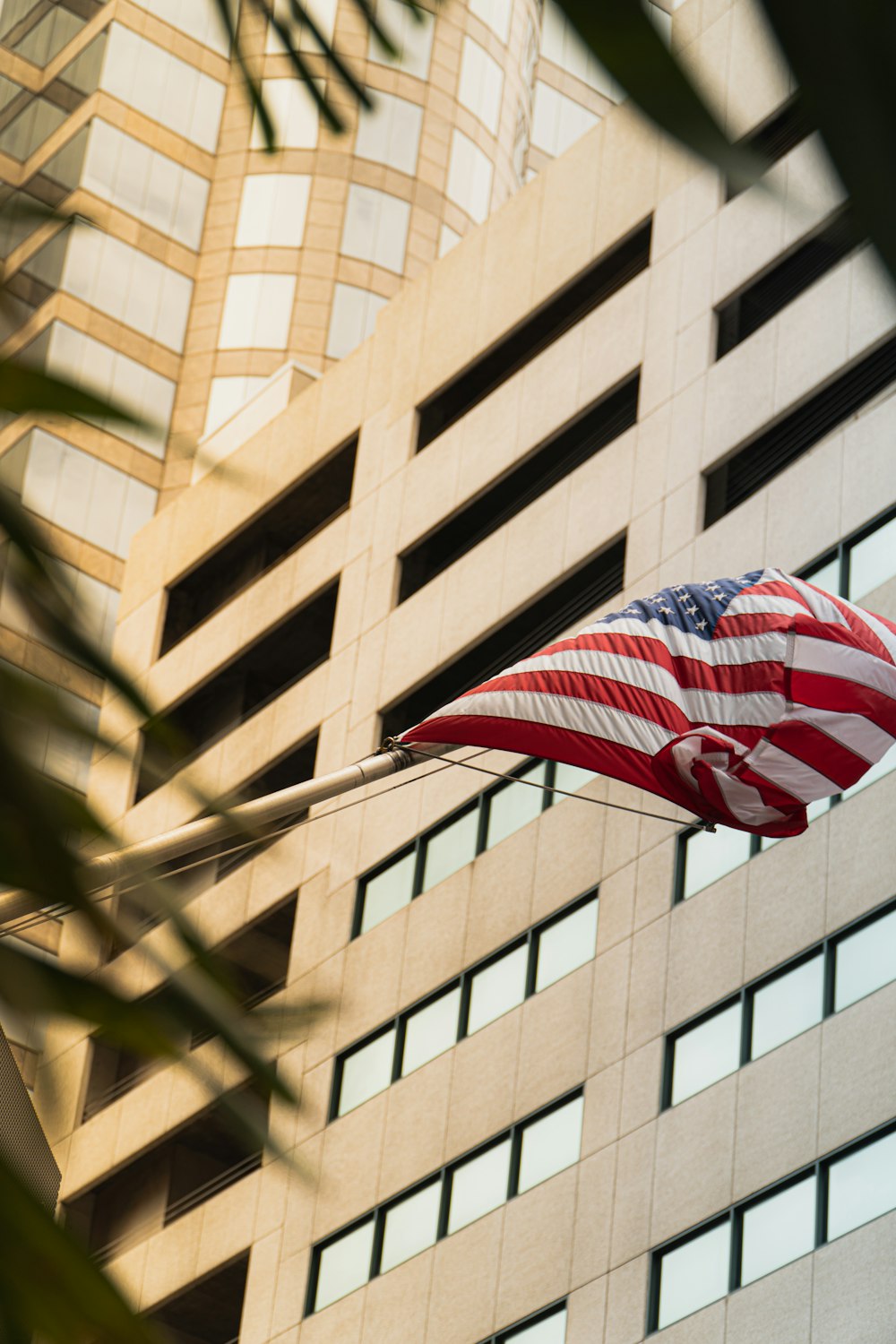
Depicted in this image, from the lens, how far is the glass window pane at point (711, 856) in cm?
2730

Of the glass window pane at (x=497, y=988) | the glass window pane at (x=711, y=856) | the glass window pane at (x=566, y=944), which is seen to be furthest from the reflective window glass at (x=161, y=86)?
the glass window pane at (x=711, y=856)

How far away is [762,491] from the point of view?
29500 mm

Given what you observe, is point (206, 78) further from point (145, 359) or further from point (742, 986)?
point (742, 986)

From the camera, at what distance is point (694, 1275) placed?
977 inches

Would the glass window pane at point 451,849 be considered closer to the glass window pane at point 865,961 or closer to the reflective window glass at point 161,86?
the glass window pane at point 865,961

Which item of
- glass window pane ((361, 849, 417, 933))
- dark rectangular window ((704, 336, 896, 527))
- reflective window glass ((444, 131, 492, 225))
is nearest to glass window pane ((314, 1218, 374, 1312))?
glass window pane ((361, 849, 417, 933))

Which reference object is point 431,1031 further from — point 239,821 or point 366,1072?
point 239,821

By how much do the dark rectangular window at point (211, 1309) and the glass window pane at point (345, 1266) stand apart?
3425mm

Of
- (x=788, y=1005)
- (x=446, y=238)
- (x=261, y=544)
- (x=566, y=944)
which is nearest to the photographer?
(x=788, y=1005)

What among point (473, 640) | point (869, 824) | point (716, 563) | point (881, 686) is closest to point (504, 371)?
point (473, 640)

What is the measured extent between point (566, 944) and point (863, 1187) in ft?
23.4

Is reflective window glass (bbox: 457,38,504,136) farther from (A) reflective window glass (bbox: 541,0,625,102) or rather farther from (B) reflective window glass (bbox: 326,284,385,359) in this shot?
(A) reflective window glass (bbox: 541,0,625,102)

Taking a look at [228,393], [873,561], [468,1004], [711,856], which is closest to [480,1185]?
[468,1004]

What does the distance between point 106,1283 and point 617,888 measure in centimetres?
2827
